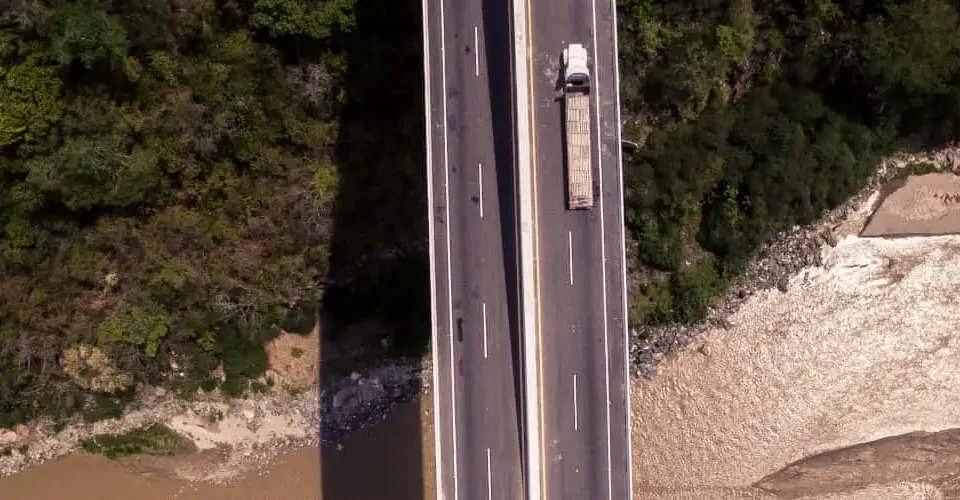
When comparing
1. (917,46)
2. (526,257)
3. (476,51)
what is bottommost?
(526,257)

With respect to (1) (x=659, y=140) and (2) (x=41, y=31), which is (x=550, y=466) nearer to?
(1) (x=659, y=140)

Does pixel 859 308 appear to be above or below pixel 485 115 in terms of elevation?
below

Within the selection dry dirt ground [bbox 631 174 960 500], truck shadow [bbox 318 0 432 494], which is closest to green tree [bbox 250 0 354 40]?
truck shadow [bbox 318 0 432 494]

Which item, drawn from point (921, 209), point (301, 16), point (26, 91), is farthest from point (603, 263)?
point (26, 91)

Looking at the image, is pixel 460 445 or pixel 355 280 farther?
pixel 355 280

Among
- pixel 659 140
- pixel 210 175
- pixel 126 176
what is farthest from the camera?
pixel 659 140

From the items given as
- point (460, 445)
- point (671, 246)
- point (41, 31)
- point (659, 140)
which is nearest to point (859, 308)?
point (671, 246)

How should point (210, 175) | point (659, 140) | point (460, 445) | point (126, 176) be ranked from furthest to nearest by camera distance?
1. point (659, 140)
2. point (210, 175)
3. point (126, 176)
4. point (460, 445)

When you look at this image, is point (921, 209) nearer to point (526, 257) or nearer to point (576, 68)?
point (576, 68)
